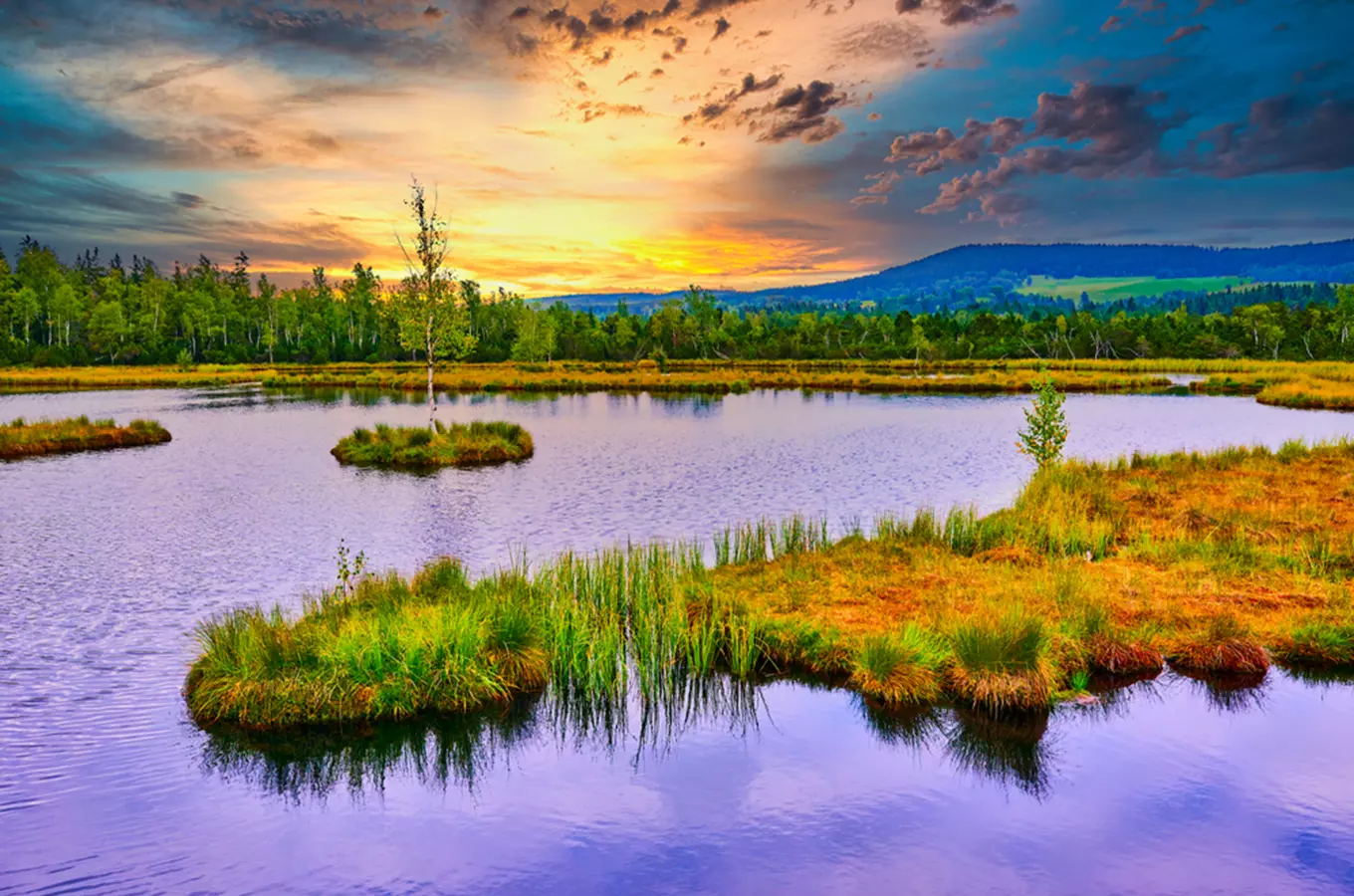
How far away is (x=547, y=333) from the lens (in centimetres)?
16138

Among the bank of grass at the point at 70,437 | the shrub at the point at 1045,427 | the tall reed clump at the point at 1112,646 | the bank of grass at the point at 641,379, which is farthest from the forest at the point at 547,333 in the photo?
the tall reed clump at the point at 1112,646

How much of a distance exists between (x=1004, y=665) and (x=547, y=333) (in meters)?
153

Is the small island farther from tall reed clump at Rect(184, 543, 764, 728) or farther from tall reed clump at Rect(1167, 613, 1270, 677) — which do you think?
tall reed clump at Rect(1167, 613, 1270, 677)

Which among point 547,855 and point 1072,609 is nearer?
point 547,855

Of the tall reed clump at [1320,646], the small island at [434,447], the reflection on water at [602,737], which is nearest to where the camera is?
the reflection on water at [602,737]

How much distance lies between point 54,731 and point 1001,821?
14077 mm

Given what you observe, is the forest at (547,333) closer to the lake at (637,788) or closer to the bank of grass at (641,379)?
the bank of grass at (641,379)

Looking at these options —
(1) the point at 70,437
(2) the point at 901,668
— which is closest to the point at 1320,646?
(2) the point at 901,668

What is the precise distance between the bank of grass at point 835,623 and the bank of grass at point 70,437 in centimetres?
3927

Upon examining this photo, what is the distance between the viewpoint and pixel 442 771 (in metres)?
12.5

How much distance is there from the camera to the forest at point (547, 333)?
142m

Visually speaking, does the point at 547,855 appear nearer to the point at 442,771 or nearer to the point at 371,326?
the point at 442,771

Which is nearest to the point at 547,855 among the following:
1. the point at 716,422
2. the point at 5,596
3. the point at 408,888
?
the point at 408,888

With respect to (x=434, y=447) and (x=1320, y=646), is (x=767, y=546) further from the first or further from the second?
(x=434, y=447)
